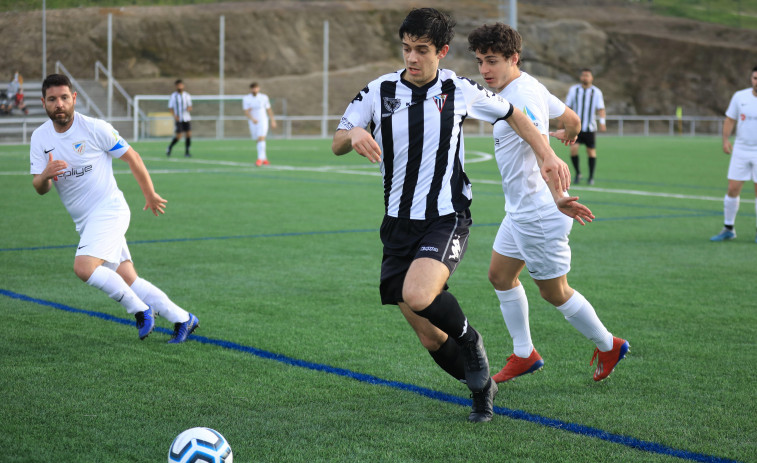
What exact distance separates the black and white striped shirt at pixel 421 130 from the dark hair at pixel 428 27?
0.83 feet

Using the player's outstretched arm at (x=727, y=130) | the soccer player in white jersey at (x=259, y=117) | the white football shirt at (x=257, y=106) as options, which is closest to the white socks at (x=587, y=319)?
the player's outstretched arm at (x=727, y=130)

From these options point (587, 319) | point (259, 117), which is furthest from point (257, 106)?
point (587, 319)

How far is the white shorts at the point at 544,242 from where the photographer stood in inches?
200

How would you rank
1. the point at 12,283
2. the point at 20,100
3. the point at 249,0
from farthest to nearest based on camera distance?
the point at 249,0, the point at 20,100, the point at 12,283

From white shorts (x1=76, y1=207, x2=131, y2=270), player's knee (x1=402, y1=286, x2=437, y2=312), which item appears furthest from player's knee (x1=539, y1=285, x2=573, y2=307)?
white shorts (x1=76, y1=207, x2=131, y2=270)

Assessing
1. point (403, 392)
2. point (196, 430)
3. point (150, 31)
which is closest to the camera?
Result: point (196, 430)

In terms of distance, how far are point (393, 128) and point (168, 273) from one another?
462cm

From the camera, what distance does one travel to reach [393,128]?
455cm

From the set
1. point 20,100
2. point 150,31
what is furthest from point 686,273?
point 150,31

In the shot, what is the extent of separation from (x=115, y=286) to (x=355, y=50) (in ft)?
188

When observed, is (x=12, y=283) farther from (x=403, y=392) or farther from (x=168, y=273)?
(x=403, y=392)

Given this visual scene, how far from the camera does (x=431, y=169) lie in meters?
4.59

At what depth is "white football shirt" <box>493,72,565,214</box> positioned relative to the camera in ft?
16.8

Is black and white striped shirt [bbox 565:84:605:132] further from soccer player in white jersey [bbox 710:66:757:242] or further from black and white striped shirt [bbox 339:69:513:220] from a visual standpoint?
black and white striped shirt [bbox 339:69:513:220]
